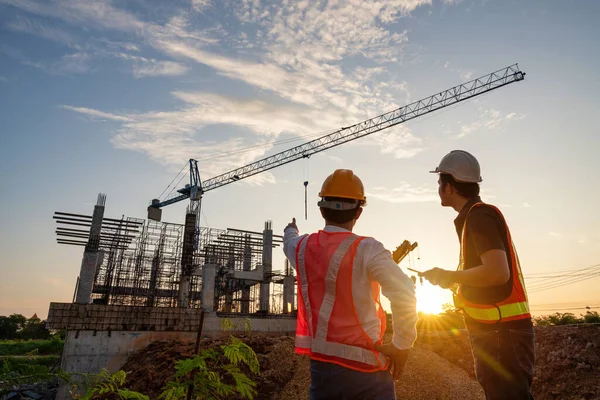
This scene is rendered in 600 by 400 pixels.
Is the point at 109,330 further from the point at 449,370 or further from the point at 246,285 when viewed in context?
the point at 246,285

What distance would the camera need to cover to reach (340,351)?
6.30 feet

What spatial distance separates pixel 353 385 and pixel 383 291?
469 mm

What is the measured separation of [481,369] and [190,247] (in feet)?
90.2

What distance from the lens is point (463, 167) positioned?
2.53 meters

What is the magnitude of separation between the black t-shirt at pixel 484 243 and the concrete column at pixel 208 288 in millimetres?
23873

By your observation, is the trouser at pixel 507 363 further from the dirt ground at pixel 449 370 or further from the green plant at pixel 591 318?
the green plant at pixel 591 318

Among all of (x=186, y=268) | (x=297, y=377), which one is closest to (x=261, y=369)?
(x=297, y=377)

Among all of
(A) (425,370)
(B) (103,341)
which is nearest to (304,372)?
(A) (425,370)

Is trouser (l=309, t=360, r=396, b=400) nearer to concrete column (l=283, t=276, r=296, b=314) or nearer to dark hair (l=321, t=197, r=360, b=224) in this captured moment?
dark hair (l=321, t=197, r=360, b=224)

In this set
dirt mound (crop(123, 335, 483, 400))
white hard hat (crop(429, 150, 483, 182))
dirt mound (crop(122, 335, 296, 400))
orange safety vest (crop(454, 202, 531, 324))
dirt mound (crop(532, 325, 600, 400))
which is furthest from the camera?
dirt mound (crop(122, 335, 296, 400))

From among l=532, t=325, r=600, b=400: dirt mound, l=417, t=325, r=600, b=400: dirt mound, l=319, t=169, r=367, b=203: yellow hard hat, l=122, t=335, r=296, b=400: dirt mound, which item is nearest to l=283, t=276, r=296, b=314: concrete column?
l=122, t=335, r=296, b=400: dirt mound

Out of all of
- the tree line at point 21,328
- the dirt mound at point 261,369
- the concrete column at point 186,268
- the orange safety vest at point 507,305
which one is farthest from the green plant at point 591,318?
the tree line at point 21,328

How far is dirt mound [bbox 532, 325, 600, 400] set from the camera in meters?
7.43

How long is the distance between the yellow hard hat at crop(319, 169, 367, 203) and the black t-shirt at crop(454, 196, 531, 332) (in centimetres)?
67
